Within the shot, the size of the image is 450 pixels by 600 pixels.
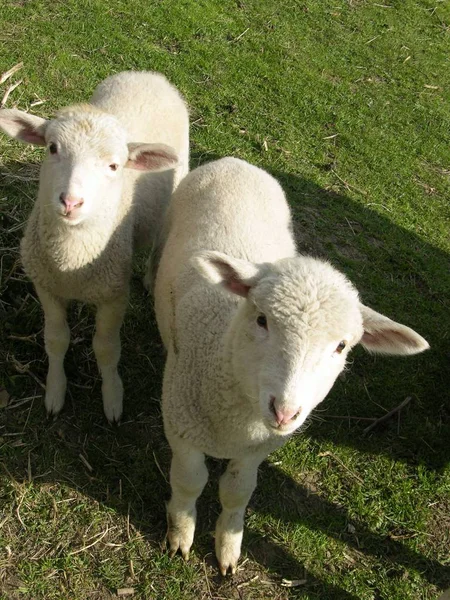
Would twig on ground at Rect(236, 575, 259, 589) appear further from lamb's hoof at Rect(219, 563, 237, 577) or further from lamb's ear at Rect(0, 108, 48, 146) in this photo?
lamb's ear at Rect(0, 108, 48, 146)

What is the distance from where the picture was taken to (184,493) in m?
3.60

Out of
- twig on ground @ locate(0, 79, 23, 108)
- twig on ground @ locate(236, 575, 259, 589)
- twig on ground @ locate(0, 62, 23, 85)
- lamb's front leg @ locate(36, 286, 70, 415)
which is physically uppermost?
twig on ground @ locate(0, 62, 23, 85)

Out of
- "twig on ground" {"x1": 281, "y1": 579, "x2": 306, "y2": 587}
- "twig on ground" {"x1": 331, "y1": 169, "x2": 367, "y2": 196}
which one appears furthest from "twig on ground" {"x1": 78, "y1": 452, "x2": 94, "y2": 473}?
"twig on ground" {"x1": 331, "y1": 169, "x2": 367, "y2": 196}

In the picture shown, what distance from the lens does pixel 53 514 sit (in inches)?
150

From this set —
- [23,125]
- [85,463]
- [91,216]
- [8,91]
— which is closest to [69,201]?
[91,216]

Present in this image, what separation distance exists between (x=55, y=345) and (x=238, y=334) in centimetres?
172

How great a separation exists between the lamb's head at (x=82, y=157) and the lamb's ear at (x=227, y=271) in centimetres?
94

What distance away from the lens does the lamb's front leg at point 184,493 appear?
11.3 feet

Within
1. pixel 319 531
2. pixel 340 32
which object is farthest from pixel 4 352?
pixel 340 32

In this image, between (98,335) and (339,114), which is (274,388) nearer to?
(98,335)

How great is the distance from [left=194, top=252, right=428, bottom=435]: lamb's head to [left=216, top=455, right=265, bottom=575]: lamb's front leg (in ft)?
2.29

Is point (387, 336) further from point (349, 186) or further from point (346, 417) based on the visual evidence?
point (349, 186)

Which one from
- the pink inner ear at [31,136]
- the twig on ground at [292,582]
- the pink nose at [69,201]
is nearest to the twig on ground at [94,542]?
the twig on ground at [292,582]

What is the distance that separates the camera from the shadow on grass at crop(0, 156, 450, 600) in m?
4.01
